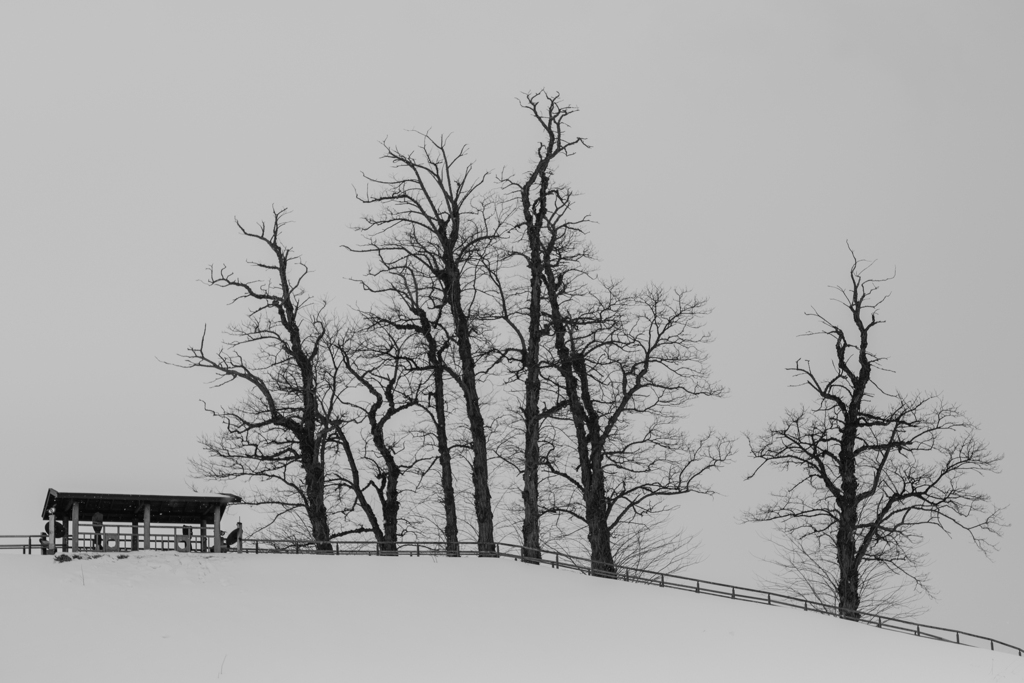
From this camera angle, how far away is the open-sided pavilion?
32.7 m

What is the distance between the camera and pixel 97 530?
33.3 m

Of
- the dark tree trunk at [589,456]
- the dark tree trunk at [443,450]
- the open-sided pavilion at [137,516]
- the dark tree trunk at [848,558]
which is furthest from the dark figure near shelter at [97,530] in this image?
the dark tree trunk at [848,558]

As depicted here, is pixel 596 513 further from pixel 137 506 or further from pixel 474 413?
pixel 137 506

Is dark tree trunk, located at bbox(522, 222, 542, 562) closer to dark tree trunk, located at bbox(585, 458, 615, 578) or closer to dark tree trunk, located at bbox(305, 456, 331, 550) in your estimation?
dark tree trunk, located at bbox(585, 458, 615, 578)

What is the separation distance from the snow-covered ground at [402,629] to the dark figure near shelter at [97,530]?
7.37 feet

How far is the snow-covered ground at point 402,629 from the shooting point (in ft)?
84.3

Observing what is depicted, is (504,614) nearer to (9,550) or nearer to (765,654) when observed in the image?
(765,654)

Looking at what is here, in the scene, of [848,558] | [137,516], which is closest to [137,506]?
[137,516]

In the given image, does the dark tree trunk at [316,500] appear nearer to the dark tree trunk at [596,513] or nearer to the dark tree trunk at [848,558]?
the dark tree trunk at [596,513]

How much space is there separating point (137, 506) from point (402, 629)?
978 centimetres

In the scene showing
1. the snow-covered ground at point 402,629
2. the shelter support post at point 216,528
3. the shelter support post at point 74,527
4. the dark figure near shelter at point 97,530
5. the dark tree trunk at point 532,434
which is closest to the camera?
the snow-covered ground at point 402,629

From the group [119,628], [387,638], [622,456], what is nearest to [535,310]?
[622,456]

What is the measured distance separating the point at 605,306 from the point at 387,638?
1394 cm

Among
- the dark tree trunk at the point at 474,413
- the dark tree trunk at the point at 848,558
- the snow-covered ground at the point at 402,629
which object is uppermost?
the dark tree trunk at the point at 474,413
